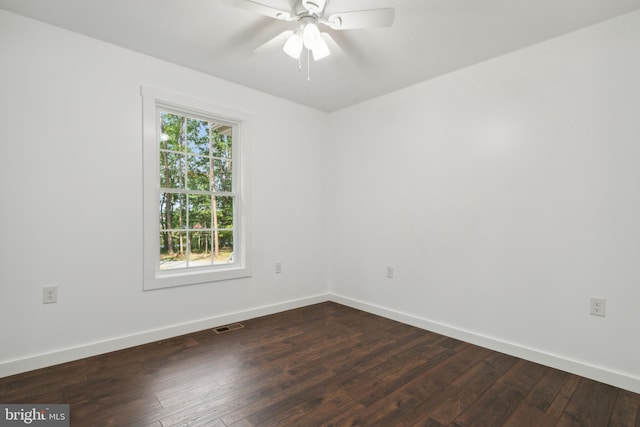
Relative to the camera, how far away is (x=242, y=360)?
2.38 metres

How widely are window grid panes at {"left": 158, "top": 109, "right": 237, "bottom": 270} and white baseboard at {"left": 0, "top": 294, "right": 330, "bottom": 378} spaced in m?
0.55

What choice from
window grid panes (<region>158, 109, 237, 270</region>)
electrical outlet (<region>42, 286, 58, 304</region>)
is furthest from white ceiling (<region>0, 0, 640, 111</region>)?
electrical outlet (<region>42, 286, 58, 304</region>)

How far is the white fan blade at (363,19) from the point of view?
5.82 ft

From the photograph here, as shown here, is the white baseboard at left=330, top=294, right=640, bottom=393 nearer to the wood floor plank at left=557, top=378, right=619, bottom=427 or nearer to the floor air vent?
the wood floor plank at left=557, top=378, right=619, bottom=427

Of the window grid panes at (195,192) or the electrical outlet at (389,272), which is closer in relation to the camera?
the window grid panes at (195,192)

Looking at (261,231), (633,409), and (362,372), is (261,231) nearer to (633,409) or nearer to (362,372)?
(362,372)

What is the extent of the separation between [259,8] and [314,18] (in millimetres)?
388

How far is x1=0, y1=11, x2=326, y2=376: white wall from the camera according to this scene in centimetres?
216

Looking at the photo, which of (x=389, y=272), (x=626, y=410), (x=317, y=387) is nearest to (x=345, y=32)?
(x=389, y=272)

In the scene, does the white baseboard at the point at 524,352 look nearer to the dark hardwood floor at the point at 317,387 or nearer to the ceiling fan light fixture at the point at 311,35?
the dark hardwood floor at the point at 317,387

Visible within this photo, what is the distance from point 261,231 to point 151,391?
1832 mm

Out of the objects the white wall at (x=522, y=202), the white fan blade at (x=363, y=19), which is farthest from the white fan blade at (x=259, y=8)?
the white wall at (x=522, y=202)

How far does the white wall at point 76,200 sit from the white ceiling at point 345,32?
0.20m

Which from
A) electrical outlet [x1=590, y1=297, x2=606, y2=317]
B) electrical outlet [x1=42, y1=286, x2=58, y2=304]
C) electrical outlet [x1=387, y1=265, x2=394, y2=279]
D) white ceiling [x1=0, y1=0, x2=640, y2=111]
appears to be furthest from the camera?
electrical outlet [x1=387, y1=265, x2=394, y2=279]
